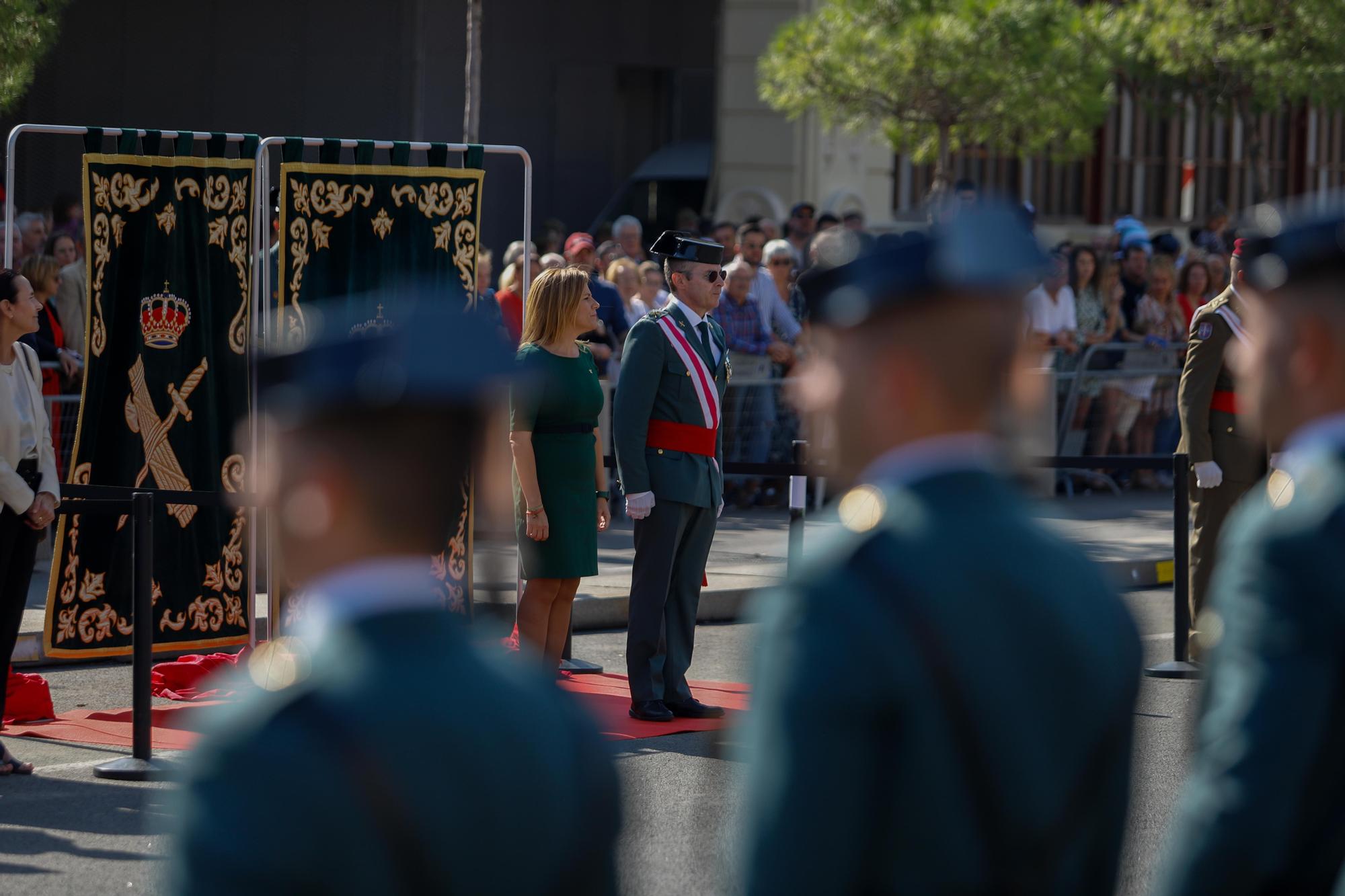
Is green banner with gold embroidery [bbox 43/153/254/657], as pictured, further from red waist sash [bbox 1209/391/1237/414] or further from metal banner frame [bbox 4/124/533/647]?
red waist sash [bbox 1209/391/1237/414]

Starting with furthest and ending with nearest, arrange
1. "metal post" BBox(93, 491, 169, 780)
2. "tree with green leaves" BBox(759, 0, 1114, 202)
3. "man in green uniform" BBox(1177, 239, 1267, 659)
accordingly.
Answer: "tree with green leaves" BBox(759, 0, 1114, 202) → "man in green uniform" BBox(1177, 239, 1267, 659) → "metal post" BBox(93, 491, 169, 780)

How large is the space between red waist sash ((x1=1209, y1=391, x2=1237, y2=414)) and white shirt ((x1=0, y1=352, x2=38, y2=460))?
4.95 metres

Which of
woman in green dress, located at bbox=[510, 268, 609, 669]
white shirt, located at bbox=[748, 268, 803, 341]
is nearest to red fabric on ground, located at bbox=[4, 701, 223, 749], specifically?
woman in green dress, located at bbox=[510, 268, 609, 669]

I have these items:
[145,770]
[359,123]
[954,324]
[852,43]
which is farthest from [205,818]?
[359,123]

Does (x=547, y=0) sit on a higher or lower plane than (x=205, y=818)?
higher

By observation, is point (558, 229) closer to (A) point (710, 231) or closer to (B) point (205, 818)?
(A) point (710, 231)

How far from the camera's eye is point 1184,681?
856cm

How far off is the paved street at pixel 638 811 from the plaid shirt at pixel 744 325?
535 centimetres

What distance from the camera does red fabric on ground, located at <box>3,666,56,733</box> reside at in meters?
7.47

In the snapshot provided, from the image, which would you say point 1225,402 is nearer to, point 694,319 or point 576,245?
point 694,319

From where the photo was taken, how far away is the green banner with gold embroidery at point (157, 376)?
799cm

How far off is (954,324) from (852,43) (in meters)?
17.4

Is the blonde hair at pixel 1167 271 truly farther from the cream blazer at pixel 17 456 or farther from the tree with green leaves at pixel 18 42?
the cream blazer at pixel 17 456

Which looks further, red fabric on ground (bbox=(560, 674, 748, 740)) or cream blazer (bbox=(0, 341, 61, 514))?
red fabric on ground (bbox=(560, 674, 748, 740))
